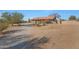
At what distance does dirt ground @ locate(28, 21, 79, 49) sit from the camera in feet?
5.11

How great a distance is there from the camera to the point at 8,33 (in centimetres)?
158

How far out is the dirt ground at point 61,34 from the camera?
1559 millimetres

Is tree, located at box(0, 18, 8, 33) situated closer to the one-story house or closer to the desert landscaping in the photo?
the desert landscaping

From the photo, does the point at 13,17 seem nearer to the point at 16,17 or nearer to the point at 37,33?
the point at 16,17

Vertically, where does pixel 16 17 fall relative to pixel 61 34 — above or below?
above

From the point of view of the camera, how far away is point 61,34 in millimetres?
1565

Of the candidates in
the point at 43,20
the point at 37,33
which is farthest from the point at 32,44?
the point at 43,20

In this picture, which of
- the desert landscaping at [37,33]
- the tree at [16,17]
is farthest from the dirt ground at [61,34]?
the tree at [16,17]

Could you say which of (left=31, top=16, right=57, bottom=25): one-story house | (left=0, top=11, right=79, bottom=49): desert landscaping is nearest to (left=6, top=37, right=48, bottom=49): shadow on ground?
(left=0, top=11, right=79, bottom=49): desert landscaping

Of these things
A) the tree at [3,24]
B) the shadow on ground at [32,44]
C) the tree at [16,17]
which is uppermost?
the tree at [16,17]

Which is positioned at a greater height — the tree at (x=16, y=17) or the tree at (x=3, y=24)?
the tree at (x=16, y=17)

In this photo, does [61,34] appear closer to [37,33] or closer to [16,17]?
[37,33]

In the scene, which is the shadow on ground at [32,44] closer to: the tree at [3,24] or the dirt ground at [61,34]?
the dirt ground at [61,34]
